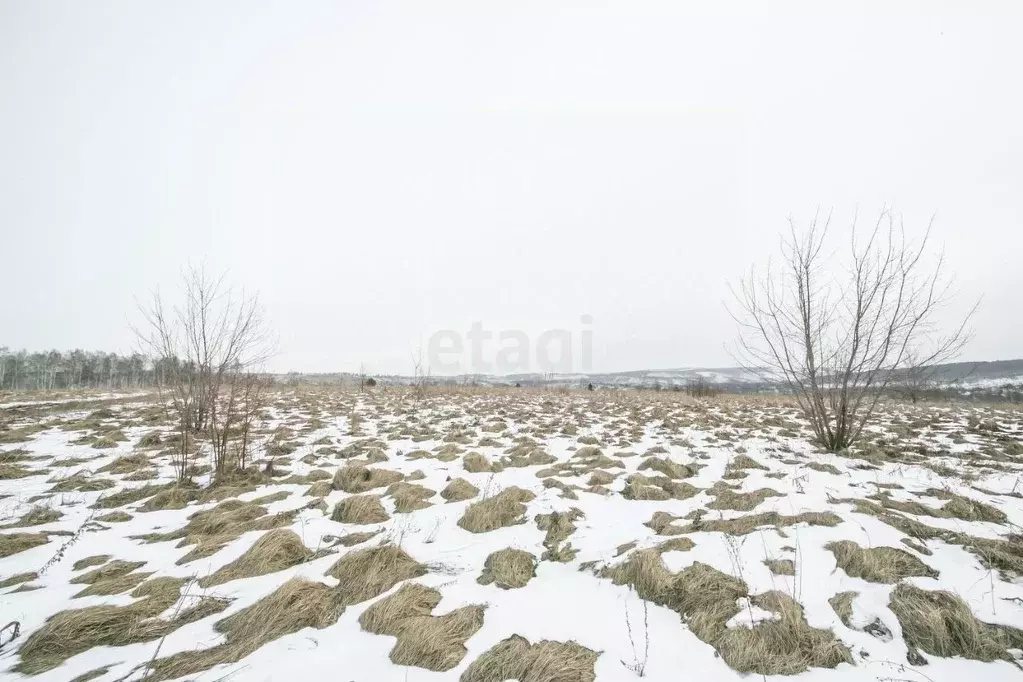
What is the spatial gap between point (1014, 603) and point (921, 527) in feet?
3.89

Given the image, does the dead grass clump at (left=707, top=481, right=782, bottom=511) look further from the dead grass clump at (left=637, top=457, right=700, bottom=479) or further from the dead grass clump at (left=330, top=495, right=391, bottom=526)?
the dead grass clump at (left=330, top=495, right=391, bottom=526)

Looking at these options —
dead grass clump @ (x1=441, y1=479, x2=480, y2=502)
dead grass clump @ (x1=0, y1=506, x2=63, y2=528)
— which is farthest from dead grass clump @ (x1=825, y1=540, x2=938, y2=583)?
dead grass clump @ (x1=0, y1=506, x2=63, y2=528)

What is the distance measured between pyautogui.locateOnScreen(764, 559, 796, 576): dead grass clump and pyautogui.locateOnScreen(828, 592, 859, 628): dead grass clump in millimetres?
282

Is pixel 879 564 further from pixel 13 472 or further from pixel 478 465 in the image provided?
pixel 13 472

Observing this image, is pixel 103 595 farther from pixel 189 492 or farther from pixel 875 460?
pixel 875 460

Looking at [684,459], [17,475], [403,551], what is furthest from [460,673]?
[17,475]

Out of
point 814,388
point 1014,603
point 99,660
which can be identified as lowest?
point 99,660

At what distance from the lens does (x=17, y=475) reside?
637 cm

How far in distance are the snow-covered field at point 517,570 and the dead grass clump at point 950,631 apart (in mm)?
14

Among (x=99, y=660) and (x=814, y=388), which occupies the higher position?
(x=814, y=388)

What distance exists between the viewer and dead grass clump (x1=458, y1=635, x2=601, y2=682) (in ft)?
7.88

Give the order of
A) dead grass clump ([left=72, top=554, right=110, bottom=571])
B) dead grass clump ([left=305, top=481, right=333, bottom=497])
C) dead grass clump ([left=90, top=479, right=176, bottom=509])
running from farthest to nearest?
dead grass clump ([left=305, top=481, right=333, bottom=497]) < dead grass clump ([left=90, top=479, right=176, bottom=509]) < dead grass clump ([left=72, top=554, right=110, bottom=571])

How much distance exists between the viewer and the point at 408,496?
17.8 feet

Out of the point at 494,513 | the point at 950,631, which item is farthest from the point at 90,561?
the point at 950,631
